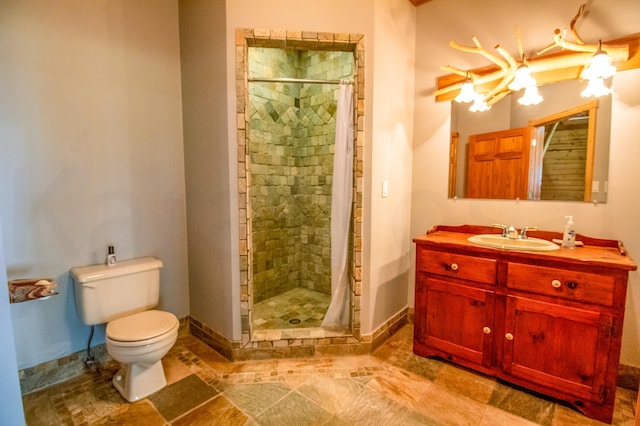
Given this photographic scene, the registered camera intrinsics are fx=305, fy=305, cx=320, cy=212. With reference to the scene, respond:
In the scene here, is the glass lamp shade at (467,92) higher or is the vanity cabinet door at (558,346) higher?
the glass lamp shade at (467,92)

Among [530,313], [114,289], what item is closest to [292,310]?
[114,289]

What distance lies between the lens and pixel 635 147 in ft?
5.89

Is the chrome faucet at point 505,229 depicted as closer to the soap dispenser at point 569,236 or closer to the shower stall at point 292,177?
the soap dispenser at point 569,236

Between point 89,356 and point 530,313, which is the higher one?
point 530,313

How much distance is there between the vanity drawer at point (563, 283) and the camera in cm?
156

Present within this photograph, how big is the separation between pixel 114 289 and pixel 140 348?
18.4 inches

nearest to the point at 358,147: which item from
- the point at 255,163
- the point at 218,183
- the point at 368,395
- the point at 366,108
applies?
the point at 366,108

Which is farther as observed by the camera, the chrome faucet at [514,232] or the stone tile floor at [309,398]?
the chrome faucet at [514,232]

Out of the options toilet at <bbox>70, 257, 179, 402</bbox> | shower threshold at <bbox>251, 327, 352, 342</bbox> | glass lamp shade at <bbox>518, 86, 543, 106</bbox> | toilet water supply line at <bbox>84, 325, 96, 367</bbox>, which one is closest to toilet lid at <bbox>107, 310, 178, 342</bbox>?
toilet at <bbox>70, 257, 179, 402</bbox>

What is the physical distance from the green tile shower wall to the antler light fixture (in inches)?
49.2

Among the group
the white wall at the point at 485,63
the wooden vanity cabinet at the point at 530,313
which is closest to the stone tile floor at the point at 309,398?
the wooden vanity cabinet at the point at 530,313

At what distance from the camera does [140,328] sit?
1.77 m

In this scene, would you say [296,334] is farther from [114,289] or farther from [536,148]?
[536,148]

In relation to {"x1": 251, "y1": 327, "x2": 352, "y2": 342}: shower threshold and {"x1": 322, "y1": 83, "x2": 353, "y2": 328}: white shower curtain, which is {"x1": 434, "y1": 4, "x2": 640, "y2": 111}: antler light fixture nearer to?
{"x1": 322, "y1": 83, "x2": 353, "y2": 328}: white shower curtain
